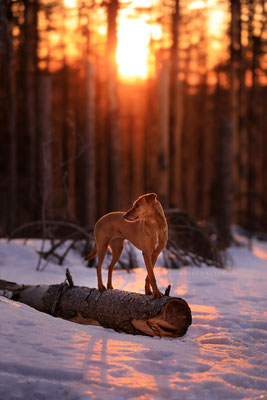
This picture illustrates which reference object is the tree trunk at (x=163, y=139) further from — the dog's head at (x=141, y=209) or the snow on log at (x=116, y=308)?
the dog's head at (x=141, y=209)

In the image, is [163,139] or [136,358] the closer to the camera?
[136,358]

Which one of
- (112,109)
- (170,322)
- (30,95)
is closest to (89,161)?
(112,109)

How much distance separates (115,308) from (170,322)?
637 millimetres

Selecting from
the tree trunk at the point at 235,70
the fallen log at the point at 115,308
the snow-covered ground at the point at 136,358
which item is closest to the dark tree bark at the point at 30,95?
the tree trunk at the point at 235,70

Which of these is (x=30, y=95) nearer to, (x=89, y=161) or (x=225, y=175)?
(x=89, y=161)

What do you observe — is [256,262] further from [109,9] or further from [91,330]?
[109,9]

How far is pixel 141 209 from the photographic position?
15.0 feet

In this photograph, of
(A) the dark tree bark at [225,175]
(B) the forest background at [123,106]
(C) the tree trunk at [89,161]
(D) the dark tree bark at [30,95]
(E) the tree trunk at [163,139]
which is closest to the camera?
(E) the tree trunk at [163,139]

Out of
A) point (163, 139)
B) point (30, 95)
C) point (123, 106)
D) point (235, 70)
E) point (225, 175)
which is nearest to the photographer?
point (163, 139)

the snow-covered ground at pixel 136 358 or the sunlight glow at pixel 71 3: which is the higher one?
the sunlight glow at pixel 71 3

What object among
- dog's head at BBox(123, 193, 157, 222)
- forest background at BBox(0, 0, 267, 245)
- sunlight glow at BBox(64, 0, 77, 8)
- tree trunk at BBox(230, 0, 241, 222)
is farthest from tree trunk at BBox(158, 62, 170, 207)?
sunlight glow at BBox(64, 0, 77, 8)

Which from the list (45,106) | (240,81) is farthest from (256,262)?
(240,81)

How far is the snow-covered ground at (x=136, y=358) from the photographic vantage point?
323cm

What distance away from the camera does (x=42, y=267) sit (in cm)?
838
